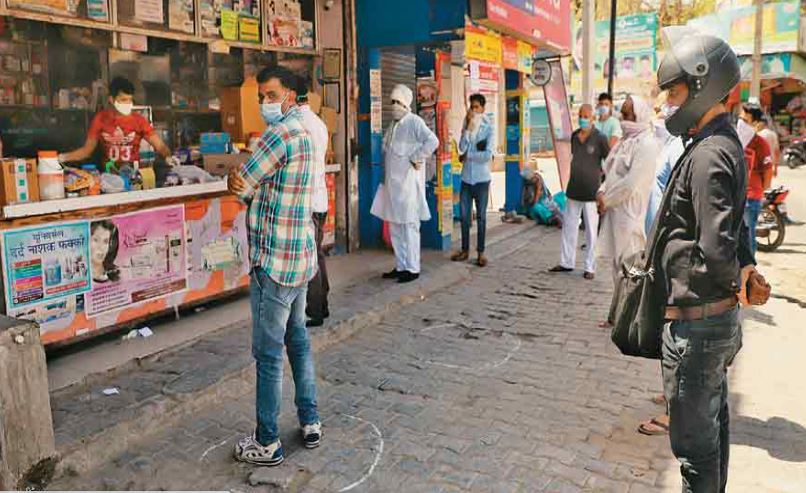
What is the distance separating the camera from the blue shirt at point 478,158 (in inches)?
318

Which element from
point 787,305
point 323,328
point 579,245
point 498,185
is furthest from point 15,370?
point 498,185

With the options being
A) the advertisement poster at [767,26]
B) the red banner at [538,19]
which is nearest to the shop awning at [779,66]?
the advertisement poster at [767,26]

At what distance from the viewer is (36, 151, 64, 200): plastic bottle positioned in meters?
4.62

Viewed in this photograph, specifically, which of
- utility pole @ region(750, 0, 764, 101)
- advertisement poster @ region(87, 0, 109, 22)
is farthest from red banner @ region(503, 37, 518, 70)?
utility pole @ region(750, 0, 764, 101)

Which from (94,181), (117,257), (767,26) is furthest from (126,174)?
(767,26)

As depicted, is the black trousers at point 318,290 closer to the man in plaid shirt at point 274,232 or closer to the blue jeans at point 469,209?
the man in plaid shirt at point 274,232

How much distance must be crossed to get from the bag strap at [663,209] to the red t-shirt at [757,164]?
5.36 m

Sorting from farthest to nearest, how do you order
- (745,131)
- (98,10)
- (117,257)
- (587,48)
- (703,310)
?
(587,48) < (745,131) < (98,10) < (117,257) < (703,310)

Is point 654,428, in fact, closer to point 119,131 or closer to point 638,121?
point 638,121

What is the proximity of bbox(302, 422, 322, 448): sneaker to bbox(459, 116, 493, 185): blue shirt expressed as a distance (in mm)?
4877

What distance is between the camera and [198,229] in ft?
19.1

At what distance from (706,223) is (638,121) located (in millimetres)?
2968

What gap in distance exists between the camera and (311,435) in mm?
3734

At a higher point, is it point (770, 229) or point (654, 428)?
point (770, 229)
